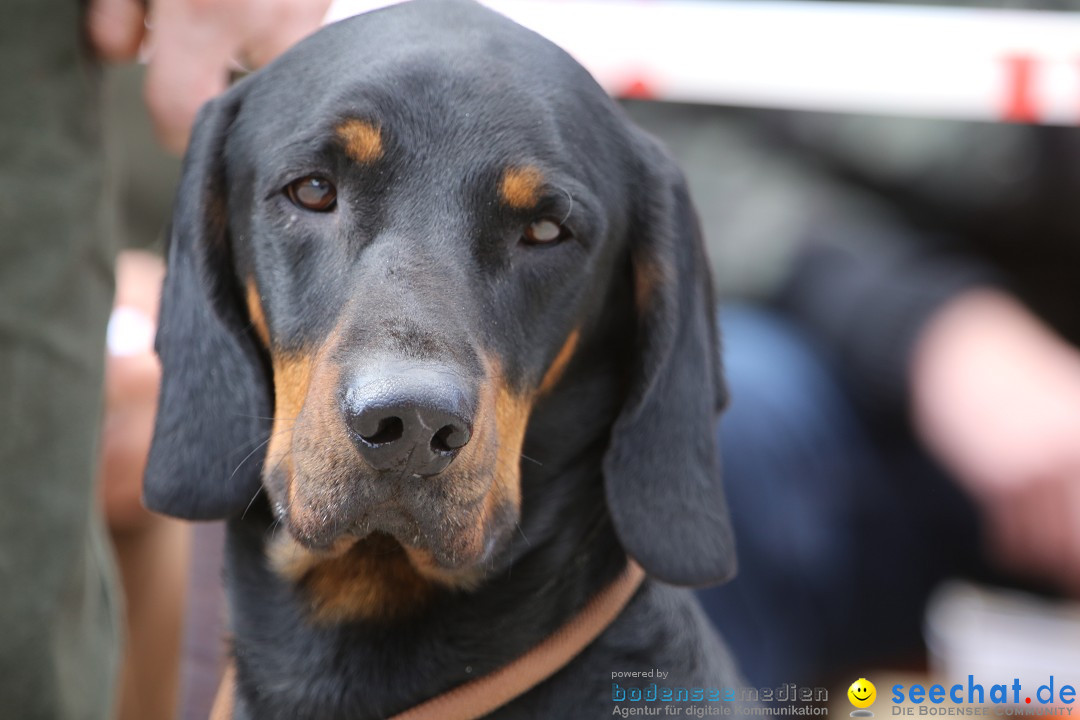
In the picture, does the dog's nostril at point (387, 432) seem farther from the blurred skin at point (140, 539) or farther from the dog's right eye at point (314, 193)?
the blurred skin at point (140, 539)

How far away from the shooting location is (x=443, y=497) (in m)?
1.90

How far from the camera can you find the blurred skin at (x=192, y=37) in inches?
87.8

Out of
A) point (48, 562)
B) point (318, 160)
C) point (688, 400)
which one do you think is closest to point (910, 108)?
point (688, 400)

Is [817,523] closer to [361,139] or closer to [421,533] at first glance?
[421,533]

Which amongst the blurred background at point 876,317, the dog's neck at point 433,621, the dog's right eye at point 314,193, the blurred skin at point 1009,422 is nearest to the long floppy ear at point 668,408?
the dog's neck at point 433,621

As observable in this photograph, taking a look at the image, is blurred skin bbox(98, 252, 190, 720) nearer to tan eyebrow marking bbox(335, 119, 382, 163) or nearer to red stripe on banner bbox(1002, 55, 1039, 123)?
tan eyebrow marking bbox(335, 119, 382, 163)

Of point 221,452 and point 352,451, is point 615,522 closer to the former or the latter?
point 352,451

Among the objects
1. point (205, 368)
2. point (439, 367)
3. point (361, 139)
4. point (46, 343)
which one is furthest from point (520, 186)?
point (46, 343)

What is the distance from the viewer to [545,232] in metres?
2.13

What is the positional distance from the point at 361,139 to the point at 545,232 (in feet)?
1.17

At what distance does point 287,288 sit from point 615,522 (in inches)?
29.0

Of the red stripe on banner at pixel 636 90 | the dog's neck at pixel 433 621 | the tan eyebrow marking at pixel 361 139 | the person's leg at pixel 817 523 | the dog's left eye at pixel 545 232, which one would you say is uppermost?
the red stripe on banner at pixel 636 90

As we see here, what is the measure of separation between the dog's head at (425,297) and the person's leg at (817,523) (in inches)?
75.3

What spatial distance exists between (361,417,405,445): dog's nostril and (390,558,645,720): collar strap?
57 centimetres
